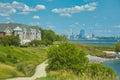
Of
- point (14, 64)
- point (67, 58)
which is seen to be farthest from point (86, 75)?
point (14, 64)

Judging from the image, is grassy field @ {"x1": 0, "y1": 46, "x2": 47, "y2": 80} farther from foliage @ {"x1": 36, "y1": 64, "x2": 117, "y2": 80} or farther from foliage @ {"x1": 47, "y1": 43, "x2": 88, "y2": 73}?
foliage @ {"x1": 36, "y1": 64, "x2": 117, "y2": 80}

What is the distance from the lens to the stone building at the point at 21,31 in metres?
114

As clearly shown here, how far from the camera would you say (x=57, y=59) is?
39969mm

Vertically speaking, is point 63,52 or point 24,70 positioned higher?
point 63,52

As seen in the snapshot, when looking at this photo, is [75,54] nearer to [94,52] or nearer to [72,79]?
[72,79]

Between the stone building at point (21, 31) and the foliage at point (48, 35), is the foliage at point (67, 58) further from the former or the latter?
the foliage at point (48, 35)

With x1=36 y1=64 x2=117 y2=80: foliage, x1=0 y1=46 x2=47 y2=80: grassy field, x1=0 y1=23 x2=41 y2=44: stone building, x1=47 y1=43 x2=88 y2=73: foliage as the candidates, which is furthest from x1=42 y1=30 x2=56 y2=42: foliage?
x1=36 y1=64 x2=117 y2=80: foliage

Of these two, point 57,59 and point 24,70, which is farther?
point 24,70

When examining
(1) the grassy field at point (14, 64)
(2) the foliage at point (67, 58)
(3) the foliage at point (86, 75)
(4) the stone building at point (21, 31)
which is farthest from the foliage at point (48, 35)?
(3) the foliage at point (86, 75)

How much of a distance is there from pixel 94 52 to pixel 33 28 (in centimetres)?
Result: 2653

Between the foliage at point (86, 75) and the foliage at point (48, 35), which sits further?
the foliage at point (48, 35)

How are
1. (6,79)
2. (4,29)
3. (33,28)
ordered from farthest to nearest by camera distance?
(33,28) → (4,29) → (6,79)

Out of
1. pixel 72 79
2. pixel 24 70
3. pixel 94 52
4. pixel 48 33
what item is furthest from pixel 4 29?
pixel 72 79

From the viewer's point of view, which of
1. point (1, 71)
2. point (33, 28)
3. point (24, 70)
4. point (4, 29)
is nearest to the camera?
point (1, 71)
